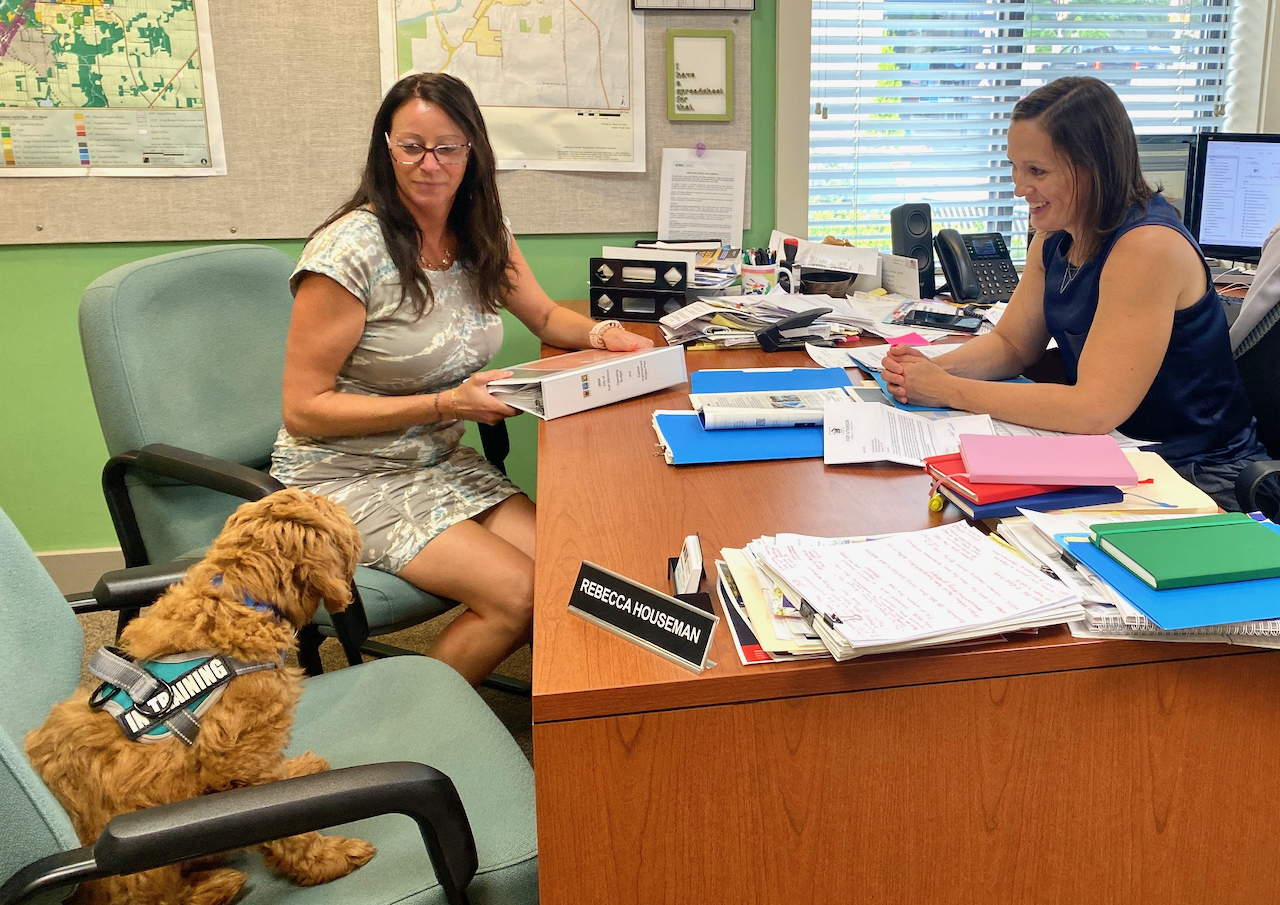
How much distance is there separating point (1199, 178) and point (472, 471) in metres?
2.19

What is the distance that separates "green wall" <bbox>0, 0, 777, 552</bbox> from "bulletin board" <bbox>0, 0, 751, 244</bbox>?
54mm

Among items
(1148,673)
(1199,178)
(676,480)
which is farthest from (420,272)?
(1199,178)

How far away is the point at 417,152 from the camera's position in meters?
1.75

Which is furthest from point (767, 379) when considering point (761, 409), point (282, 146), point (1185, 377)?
point (282, 146)

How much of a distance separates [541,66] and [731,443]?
152cm

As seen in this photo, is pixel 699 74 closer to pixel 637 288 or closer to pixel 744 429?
pixel 637 288

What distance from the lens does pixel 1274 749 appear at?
3.22ft

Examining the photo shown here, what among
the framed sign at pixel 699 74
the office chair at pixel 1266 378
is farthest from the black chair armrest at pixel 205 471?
the office chair at pixel 1266 378

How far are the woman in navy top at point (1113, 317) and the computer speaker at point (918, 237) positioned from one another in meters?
0.81

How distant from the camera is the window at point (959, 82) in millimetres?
2971

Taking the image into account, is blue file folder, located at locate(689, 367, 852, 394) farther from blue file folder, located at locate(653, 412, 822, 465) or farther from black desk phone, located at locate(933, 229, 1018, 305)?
black desk phone, located at locate(933, 229, 1018, 305)

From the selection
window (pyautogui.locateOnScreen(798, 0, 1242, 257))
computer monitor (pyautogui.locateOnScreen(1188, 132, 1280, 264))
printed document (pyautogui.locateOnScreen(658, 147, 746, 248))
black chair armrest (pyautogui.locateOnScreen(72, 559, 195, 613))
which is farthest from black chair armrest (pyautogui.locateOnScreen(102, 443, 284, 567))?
computer monitor (pyautogui.locateOnScreen(1188, 132, 1280, 264))

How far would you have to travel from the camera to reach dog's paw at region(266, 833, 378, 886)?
985 mm

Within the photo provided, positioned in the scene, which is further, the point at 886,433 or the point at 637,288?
the point at 637,288
